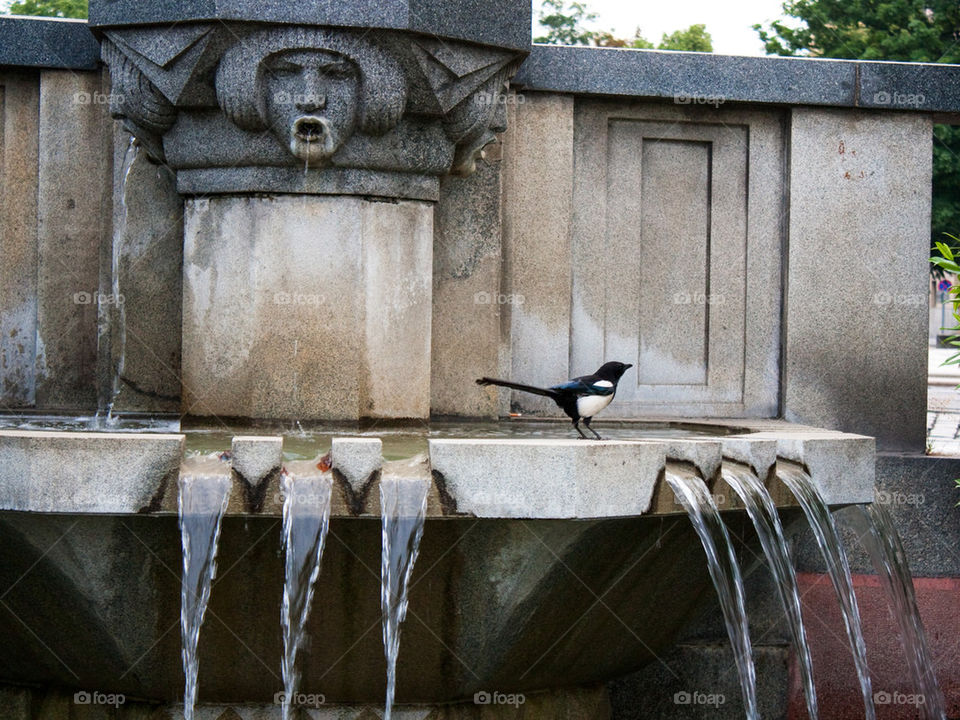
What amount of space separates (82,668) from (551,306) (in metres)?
3.51

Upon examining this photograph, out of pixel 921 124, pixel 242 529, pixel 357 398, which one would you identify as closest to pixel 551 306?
pixel 357 398

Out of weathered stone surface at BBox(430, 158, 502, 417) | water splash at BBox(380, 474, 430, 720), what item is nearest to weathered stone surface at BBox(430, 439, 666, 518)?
water splash at BBox(380, 474, 430, 720)

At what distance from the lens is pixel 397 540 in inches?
203

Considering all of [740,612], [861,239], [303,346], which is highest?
[861,239]

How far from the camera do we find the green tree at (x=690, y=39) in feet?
122

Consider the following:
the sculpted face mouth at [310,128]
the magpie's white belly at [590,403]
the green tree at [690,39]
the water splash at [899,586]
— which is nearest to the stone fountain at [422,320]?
the sculpted face mouth at [310,128]

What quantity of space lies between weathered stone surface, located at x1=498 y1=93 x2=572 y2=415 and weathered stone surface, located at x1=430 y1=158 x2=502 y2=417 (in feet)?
0.54

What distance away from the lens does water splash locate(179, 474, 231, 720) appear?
507cm

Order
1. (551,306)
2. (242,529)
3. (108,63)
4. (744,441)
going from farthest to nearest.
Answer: (551,306) < (108,63) < (744,441) < (242,529)

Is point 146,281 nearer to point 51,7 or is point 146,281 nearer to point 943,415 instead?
point 943,415

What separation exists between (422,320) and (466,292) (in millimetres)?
589

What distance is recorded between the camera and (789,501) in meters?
5.90

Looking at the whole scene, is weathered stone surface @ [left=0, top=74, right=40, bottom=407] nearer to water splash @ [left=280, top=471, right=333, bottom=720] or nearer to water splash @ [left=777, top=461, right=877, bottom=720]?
water splash @ [left=280, top=471, right=333, bottom=720]

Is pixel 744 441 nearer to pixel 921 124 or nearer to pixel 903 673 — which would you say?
pixel 903 673
